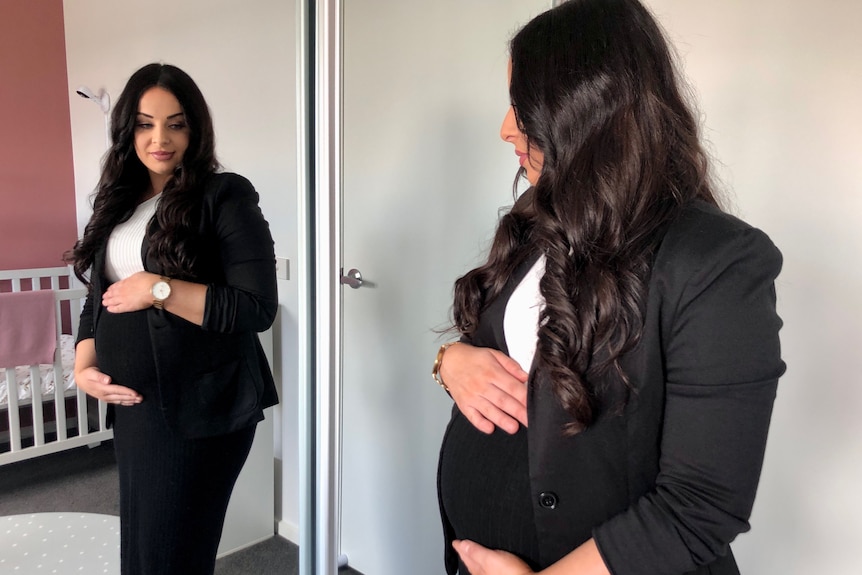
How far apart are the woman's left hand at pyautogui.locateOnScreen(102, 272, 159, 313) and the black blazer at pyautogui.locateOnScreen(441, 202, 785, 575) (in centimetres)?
66

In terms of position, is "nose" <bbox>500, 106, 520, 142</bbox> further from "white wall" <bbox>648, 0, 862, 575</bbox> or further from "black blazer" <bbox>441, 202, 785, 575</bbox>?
"white wall" <bbox>648, 0, 862, 575</bbox>

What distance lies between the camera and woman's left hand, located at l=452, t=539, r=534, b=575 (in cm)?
62

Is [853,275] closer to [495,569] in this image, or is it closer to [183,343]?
[495,569]

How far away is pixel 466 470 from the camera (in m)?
0.72

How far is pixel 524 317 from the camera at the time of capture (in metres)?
0.68

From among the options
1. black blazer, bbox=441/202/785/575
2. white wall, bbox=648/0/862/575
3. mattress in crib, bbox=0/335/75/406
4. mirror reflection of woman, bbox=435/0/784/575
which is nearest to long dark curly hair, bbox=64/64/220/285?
mattress in crib, bbox=0/335/75/406

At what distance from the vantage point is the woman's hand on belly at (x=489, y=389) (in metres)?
0.67

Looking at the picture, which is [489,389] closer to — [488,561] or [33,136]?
[488,561]

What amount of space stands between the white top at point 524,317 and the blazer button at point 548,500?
0.15m

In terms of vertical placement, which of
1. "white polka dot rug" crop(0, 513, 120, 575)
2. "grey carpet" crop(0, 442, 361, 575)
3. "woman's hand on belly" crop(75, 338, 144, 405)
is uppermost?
"woman's hand on belly" crop(75, 338, 144, 405)

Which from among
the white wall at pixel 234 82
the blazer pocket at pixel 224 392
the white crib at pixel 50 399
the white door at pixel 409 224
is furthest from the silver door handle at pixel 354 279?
the white crib at pixel 50 399

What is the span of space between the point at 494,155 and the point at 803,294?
2.55 feet

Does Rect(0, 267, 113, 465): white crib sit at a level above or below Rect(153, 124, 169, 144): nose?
below

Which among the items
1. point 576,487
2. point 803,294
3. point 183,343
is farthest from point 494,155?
point 576,487
